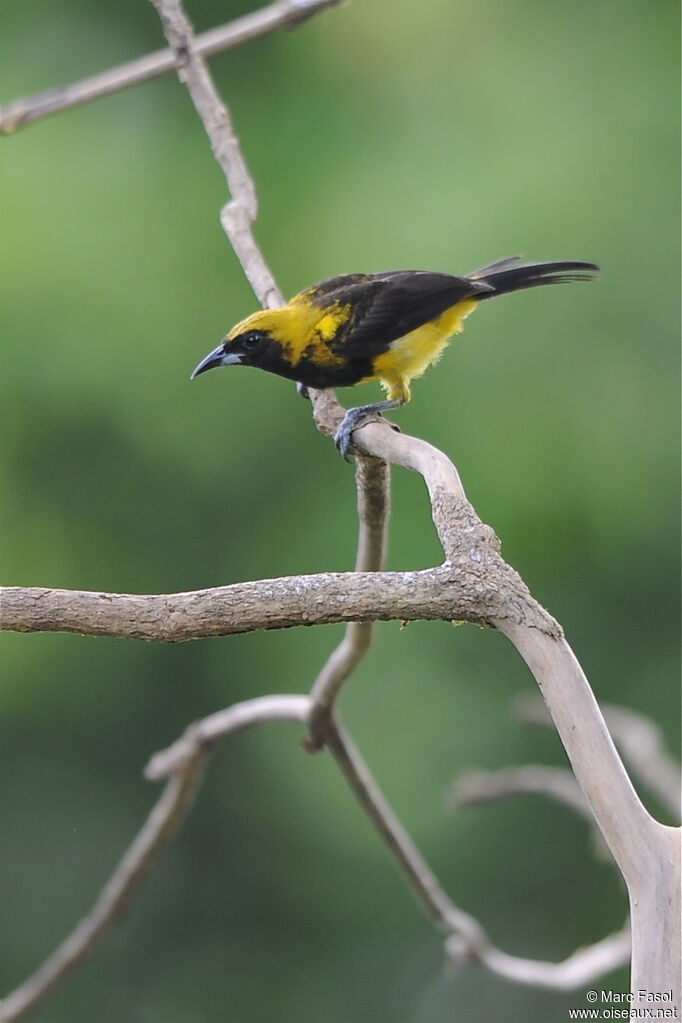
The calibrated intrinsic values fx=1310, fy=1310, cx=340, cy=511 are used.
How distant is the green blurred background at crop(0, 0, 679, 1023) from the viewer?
3.72 meters

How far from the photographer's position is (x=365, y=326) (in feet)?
6.40

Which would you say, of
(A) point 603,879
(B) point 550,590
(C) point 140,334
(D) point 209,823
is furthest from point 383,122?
(A) point 603,879

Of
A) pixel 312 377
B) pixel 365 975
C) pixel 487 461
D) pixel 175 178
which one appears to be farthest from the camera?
pixel 365 975

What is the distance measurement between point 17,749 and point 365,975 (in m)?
1.38

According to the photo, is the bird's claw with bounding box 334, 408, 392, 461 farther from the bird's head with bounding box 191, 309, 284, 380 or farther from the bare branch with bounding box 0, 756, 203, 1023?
the bare branch with bounding box 0, 756, 203, 1023

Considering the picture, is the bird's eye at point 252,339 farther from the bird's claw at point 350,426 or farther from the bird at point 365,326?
the bird's claw at point 350,426

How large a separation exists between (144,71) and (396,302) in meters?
0.59

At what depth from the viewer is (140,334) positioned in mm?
3809

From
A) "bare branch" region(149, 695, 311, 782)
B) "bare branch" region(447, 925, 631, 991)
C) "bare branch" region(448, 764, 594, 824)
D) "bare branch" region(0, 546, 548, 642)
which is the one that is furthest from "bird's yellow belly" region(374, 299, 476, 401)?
"bare branch" region(0, 546, 548, 642)

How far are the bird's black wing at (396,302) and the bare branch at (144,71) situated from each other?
0.45 m

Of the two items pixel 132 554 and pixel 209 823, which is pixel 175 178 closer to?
pixel 132 554

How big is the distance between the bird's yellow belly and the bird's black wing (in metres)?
0.03

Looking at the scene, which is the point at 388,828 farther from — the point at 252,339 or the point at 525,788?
the point at 252,339

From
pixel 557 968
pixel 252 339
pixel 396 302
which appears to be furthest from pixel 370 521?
pixel 557 968
